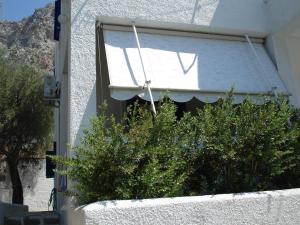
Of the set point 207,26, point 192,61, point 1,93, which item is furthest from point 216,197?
point 1,93

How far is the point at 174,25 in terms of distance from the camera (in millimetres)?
9242

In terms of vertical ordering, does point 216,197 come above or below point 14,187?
below

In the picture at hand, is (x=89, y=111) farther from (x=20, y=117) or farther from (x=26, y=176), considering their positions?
(x=26, y=176)

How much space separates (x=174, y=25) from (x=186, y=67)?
118 cm

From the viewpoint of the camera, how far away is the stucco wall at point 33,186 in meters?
23.9

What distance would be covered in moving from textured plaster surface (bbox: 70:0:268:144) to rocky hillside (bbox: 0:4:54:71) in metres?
39.3

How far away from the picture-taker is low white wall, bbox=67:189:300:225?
4.90m

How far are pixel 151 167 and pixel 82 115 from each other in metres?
3.03

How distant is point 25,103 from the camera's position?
2250cm

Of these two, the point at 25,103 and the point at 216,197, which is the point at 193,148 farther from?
the point at 25,103

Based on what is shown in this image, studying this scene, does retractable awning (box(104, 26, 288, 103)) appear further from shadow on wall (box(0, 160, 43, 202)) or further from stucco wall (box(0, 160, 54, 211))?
stucco wall (box(0, 160, 54, 211))

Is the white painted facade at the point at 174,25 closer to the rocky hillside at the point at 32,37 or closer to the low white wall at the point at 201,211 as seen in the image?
the low white wall at the point at 201,211

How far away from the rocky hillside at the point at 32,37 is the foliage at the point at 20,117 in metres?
24.0

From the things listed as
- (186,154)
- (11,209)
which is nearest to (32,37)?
(11,209)
